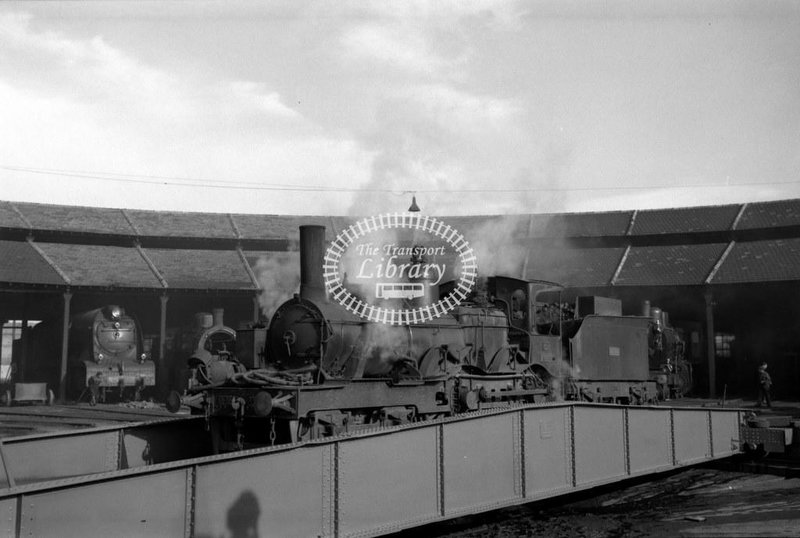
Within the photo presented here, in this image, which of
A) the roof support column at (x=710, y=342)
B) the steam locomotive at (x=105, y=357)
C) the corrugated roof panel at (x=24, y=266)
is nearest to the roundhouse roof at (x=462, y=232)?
the corrugated roof panel at (x=24, y=266)

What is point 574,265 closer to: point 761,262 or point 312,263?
point 761,262

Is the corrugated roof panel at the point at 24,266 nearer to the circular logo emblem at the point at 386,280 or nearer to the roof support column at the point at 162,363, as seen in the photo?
the roof support column at the point at 162,363

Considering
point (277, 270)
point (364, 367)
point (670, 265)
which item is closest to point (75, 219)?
point (277, 270)

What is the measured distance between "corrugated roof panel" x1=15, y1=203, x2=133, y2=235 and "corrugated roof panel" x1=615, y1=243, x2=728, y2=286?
20.5 metres

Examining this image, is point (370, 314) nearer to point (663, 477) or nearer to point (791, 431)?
point (663, 477)

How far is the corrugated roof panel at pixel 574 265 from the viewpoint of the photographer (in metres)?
29.0

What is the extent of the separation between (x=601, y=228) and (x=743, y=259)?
6168 mm

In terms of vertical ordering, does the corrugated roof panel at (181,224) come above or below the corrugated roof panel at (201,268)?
above

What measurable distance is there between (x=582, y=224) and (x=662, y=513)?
939 inches

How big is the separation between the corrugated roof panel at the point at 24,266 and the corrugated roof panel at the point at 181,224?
14.2ft

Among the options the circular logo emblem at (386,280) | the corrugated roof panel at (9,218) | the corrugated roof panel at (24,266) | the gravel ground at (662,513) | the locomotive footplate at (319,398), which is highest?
the corrugated roof panel at (9,218)

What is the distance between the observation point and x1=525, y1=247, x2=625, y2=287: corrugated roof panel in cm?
2900

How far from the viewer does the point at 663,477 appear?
40.7ft

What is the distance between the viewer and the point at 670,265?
28.9 meters
